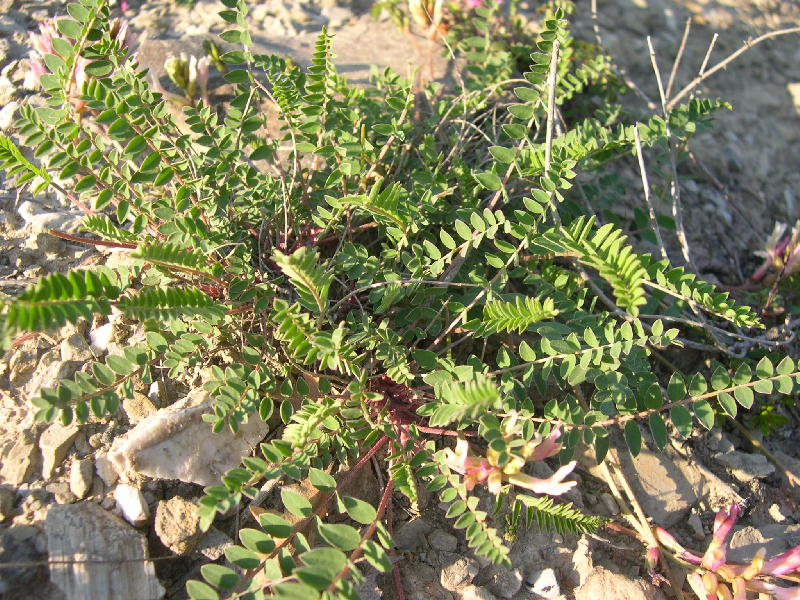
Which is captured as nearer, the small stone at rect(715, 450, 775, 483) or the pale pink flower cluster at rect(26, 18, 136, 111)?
the small stone at rect(715, 450, 775, 483)

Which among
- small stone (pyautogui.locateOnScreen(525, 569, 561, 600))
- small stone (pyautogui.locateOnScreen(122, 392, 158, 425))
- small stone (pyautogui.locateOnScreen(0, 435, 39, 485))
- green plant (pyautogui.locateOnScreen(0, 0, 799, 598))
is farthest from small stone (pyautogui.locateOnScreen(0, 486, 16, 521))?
small stone (pyautogui.locateOnScreen(525, 569, 561, 600))

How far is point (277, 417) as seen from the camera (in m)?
2.27

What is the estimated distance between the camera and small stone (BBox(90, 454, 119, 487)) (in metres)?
2.04

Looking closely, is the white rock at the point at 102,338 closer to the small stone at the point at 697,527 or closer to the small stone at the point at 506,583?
the small stone at the point at 506,583

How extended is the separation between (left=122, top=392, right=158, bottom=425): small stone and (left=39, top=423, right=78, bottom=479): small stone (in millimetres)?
160

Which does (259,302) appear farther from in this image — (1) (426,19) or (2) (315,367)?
(1) (426,19)

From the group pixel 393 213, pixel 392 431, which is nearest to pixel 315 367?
pixel 392 431

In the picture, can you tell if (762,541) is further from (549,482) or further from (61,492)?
(61,492)

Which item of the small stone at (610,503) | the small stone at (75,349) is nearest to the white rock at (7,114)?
the small stone at (75,349)

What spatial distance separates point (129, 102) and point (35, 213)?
0.89 m

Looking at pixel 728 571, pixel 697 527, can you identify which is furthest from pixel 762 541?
pixel 728 571

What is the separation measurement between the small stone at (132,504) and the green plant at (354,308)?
0.27 m

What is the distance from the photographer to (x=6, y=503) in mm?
1945

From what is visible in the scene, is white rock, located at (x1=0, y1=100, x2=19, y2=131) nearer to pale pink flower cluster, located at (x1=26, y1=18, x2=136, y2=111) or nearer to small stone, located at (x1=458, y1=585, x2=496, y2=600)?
pale pink flower cluster, located at (x1=26, y1=18, x2=136, y2=111)
